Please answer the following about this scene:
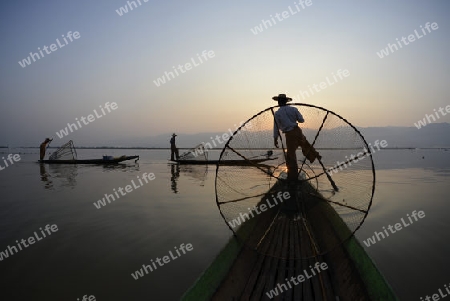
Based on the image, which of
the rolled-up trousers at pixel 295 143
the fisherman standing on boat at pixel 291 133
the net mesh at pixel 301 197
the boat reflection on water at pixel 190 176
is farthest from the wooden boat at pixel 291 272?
the boat reflection on water at pixel 190 176

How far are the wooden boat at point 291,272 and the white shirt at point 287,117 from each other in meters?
1.89

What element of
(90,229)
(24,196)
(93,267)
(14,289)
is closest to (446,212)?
(93,267)

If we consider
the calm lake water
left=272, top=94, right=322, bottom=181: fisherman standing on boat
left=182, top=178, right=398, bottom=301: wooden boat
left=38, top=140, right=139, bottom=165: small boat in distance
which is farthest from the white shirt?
left=38, top=140, right=139, bottom=165: small boat in distance

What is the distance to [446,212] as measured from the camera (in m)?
8.37

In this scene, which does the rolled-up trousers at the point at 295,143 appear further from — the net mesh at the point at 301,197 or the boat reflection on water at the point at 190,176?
the boat reflection on water at the point at 190,176

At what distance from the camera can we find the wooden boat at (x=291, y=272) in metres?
2.63

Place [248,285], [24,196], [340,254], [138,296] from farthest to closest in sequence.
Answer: [24,196]
[138,296]
[340,254]
[248,285]

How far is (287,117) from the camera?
4.82 m

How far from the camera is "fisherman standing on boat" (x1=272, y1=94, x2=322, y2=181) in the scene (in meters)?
4.77

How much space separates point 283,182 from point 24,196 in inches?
420

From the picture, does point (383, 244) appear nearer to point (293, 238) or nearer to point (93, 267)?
point (293, 238)

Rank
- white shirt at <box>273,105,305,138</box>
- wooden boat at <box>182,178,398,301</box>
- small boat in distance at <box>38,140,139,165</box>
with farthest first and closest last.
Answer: small boat in distance at <box>38,140,139,165</box> < white shirt at <box>273,105,305,138</box> < wooden boat at <box>182,178,398,301</box>

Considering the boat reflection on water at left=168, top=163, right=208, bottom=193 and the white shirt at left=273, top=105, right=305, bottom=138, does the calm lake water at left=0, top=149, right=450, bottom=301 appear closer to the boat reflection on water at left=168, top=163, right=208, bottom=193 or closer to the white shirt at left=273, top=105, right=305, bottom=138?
the boat reflection on water at left=168, top=163, right=208, bottom=193

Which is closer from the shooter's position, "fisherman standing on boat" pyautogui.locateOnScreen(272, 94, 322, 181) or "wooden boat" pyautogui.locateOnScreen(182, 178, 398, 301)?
"wooden boat" pyautogui.locateOnScreen(182, 178, 398, 301)
